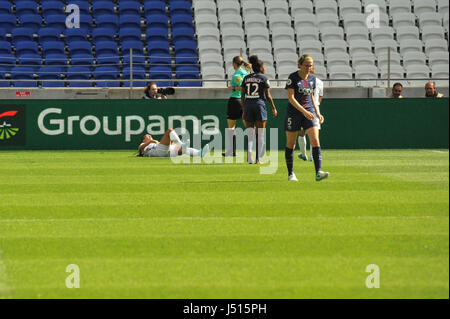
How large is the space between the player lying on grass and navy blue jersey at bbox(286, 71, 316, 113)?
235 inches

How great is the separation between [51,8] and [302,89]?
2055 centimetres

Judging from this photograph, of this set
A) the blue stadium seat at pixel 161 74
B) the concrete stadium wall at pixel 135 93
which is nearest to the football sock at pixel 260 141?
the concrete stadium wall at pixel 135 93

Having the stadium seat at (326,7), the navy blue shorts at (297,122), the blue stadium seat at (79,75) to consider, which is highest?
the stadium seat at (326,7)

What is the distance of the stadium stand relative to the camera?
27.2 metres

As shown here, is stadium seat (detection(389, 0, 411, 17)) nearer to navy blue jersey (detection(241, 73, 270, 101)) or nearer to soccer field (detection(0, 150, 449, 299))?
navy blue jersey (detection(241, 73, 270, 101))

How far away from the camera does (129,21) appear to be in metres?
29.8

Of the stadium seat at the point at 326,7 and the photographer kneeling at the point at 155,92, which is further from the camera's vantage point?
the stadium seat at the point at 326,7

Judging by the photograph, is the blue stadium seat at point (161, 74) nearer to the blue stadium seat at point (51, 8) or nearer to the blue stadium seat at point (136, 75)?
the blue stadium seat at point (136, 75)

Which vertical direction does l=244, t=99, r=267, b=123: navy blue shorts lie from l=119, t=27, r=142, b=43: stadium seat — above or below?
below

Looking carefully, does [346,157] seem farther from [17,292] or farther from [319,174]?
[17,292]

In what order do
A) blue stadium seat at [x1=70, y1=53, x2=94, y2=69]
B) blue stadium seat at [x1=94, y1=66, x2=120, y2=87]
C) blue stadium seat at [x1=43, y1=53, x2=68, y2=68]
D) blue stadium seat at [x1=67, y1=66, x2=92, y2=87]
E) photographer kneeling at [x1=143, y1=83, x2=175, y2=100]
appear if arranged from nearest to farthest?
photographer kneeling at [x1=143, y1=83, x2=175, y2=100] < blue stadium seat at [x1=67, y1=66, x2=92, y2=87] < blue stadium seat at [x1=94, y1=66, x2=120, y2=87] < blue stadium seat at [x1=43, y1=53, x2=68, y2=68] < blue stadium seat at [x1=70, y1=53, x2=94, y2=69]

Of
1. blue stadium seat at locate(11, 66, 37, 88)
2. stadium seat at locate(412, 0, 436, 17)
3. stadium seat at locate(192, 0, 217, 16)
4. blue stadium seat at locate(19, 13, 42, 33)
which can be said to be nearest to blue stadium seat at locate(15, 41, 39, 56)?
blue stadium seat at locate(11, 66, 37, 88)

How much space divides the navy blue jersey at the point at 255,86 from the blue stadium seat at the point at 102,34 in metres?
14.6

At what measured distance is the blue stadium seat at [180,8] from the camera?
31.0 metres
